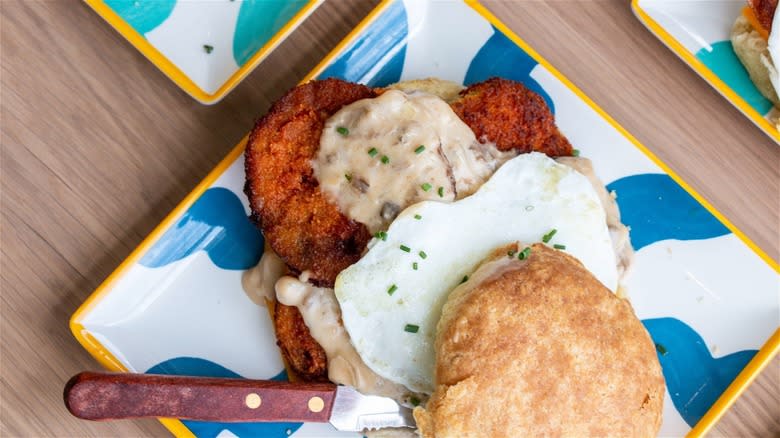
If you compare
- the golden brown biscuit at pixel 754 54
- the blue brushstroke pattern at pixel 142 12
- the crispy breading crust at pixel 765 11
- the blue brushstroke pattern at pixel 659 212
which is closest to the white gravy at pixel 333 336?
the blue brushstroke pattern at pixel 659 212

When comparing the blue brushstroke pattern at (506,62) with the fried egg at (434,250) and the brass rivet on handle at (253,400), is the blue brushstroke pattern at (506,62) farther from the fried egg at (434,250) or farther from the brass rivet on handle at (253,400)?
the brass rivet on handle at (253,400)

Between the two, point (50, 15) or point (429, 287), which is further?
point (50, 15)

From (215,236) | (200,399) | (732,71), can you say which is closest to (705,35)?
(732,71)

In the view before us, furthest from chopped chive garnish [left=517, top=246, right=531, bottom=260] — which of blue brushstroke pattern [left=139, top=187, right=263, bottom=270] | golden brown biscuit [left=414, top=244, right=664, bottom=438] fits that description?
blue brushstroke pattern [left=139, top=187, right=263, bottom=270]

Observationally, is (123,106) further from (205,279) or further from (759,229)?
(759,229)

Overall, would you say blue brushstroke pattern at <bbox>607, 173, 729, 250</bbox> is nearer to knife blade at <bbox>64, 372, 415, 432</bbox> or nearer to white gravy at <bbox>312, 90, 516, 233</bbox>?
white gravy at <bbox>312, 90, 516, 233</bbox>

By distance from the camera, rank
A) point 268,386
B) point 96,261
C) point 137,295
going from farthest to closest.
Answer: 1. point 96,261
2. point 137,295
3. point 268,386

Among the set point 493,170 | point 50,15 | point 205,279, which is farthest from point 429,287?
point 50,15
